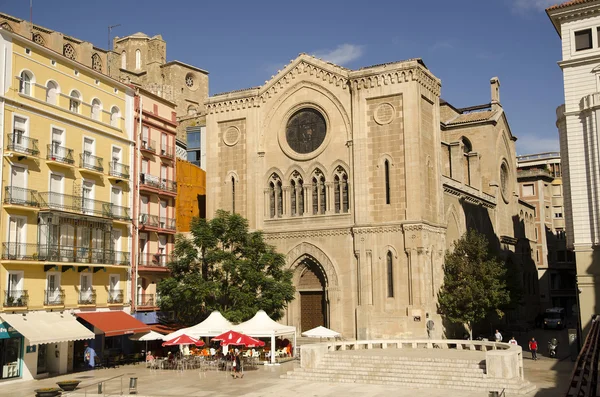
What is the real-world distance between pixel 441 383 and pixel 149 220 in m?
21.9

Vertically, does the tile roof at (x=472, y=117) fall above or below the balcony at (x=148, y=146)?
above

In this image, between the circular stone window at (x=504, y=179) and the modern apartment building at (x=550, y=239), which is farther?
the modern apartment building at (x=550, y=239)

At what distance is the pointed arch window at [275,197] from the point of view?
158 feet

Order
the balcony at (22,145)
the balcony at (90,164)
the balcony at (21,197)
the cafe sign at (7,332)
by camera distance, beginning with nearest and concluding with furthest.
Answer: the cafe sign at (7,332), the balcony at (21,197), the balcony at (22,145), the balcony at (90,164)

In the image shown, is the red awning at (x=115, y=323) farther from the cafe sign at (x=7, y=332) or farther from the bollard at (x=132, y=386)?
the bollard at (x=132, y=386)

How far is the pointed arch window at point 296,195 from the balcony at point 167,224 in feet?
26.2

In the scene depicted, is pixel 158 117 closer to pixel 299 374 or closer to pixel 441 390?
pixel 299 374

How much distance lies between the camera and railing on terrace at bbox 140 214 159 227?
42.5 m

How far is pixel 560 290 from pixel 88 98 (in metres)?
66.9

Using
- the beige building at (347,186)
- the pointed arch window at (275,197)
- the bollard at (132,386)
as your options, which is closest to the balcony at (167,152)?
the beige building at (347,186)

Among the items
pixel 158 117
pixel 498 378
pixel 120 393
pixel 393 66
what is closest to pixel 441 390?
pixel 498 378

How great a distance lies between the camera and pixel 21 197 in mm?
33000

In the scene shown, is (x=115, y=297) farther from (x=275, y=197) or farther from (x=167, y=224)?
(x=275, y=197)

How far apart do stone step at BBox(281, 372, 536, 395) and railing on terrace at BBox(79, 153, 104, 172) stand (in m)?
15.5
